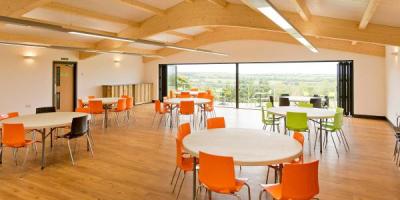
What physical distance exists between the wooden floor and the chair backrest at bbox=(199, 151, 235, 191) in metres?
1.06

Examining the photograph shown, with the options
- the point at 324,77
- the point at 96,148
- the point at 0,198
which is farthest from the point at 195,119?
the point at 0,198

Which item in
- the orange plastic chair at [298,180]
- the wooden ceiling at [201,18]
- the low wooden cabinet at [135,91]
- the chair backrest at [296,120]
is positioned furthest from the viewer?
the low wooden cabinet at [135,91]

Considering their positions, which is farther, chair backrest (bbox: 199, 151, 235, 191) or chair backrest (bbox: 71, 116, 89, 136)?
chair backrest (bbox: 71, 116, 89, 136)

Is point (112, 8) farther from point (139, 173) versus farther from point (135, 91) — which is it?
point (135, 91)

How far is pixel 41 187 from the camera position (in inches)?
146

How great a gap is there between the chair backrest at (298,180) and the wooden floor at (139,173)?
1.23 meters

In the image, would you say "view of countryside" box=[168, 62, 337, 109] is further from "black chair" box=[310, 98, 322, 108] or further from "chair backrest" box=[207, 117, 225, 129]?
"chair backrest" box=[207, 117, 225, 129]

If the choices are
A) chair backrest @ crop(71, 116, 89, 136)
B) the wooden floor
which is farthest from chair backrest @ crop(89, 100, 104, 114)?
chair backrest @ crop(71, 116, 89, 136)

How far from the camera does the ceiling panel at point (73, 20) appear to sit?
7.22m

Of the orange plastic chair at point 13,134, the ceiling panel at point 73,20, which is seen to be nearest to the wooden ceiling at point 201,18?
the ceiling panel at point 73,20

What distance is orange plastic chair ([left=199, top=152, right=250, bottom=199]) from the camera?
2.40m

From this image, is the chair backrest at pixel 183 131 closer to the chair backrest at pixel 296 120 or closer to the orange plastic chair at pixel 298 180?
the orange plastic chair at pixel 298 180

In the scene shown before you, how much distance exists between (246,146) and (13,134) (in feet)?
12.0

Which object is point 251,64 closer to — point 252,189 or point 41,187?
point 252,189
